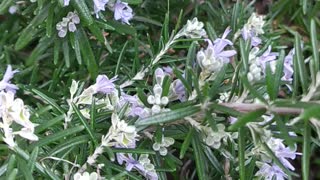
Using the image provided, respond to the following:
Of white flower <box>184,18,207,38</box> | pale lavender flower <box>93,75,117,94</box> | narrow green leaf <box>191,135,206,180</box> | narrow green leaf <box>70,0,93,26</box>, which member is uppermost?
narrow green leaf <box>70,0,93,26</box>

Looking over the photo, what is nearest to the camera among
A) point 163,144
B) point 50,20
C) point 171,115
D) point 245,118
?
point 245,118

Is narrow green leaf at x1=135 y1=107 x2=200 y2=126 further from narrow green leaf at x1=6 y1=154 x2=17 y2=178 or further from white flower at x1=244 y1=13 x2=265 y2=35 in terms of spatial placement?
white flower at x1=244 y1=13 x2=265 y2=35

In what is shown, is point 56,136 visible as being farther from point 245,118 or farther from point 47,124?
point 245,118

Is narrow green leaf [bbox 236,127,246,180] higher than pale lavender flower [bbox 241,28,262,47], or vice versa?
pale lavender flower [bbox 241,28,262,47]

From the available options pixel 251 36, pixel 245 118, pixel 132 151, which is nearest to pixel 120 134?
pixel 132 151

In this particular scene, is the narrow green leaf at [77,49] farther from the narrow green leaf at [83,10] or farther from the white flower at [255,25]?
the white flower at [255,25]

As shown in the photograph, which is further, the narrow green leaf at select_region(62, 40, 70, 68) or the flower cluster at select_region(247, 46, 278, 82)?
the narrow green leaf at select_region(62, 40, 70, 68)

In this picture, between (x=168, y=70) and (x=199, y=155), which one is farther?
(x=168, y=70)

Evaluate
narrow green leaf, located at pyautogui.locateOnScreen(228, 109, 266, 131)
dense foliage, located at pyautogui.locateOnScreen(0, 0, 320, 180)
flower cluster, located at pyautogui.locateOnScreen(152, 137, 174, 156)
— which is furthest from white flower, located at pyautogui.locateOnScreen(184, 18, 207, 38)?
narrow green leaf, located at pyautogui.locateOnScreen(228, 109, 266, 131)
